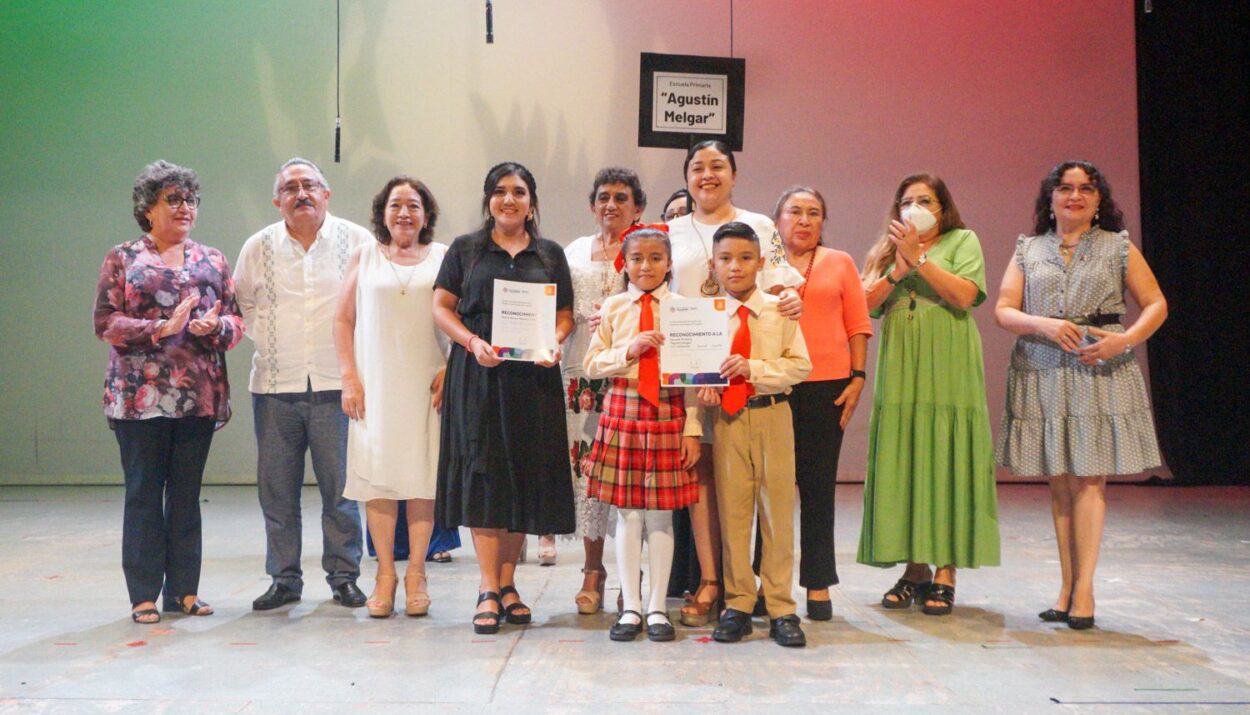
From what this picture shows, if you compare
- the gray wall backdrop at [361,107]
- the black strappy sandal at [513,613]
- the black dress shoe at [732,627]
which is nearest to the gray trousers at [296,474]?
the black strappy sandal at [513,613]

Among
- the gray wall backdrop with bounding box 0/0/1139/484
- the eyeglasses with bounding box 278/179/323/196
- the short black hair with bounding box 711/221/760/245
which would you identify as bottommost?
the short black hair with bounding box 711/221/760/245

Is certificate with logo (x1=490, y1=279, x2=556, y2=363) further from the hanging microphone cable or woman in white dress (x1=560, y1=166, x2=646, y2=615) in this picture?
the hanging microphone cable

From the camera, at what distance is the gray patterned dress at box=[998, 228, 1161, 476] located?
11.1 feet

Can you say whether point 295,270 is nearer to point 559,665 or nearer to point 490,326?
point 490,326

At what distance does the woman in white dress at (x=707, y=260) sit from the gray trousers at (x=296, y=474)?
4.33ft

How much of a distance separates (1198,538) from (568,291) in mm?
3765

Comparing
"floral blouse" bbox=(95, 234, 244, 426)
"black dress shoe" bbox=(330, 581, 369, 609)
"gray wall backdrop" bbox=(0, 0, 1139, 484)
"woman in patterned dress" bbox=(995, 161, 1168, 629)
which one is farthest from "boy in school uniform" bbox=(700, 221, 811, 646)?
"gray wall backdrop" bbox=(0, 0, 1139, 484)

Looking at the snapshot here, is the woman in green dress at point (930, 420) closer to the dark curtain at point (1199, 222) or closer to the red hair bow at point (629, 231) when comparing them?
the red hair bow at point (629, 231)

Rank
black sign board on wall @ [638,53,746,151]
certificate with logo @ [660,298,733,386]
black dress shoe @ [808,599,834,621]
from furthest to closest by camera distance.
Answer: black sign board on wall @ [638,53,746,151] → black dress shoe @ [808,599,834,621] → certificate with logo @ [660,298,733,386]

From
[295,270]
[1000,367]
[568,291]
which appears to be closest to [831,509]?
[568,291]

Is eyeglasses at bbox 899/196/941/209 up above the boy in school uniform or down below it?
above

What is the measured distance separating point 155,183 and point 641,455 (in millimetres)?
1957

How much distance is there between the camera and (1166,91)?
7512 millimetres

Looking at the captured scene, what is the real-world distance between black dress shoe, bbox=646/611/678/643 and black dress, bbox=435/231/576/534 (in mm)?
430
